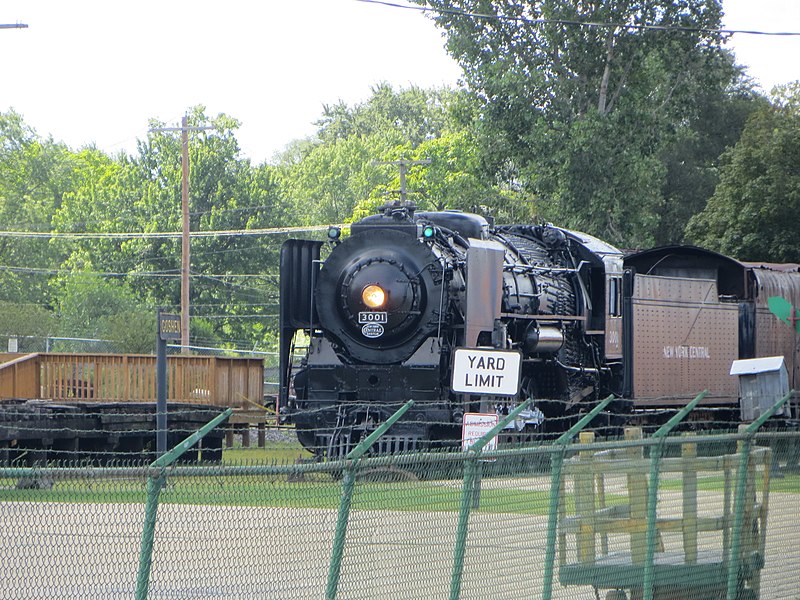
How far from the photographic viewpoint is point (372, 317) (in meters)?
18.5

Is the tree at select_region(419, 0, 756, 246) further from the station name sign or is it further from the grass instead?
the grass

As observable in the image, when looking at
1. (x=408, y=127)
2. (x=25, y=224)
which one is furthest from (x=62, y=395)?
(x=408, y=127)

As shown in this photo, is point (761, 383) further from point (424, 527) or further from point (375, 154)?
point (375, 154)

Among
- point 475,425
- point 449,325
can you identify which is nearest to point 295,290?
point 449,325

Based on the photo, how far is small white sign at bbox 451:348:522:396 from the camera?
12.8 m

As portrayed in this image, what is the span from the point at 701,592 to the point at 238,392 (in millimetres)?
16268

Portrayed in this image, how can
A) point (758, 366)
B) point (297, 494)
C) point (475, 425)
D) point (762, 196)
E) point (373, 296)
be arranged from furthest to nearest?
point (762, 196), point (758, 366), point (373, 296), point (475, 425), point (297, 494)

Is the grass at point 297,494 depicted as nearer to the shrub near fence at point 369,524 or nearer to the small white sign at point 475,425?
the shrub near fence at point 369,524

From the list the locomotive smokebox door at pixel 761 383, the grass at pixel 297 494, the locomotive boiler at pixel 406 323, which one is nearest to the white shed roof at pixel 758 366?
the locomotive smokebox door at pixel 761 383

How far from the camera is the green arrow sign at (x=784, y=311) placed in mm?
25609

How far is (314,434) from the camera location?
18.8 m

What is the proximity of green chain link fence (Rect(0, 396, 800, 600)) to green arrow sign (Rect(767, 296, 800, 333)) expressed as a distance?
1645 cm

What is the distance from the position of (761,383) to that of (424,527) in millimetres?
15565

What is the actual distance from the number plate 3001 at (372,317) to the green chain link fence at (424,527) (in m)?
9.20
